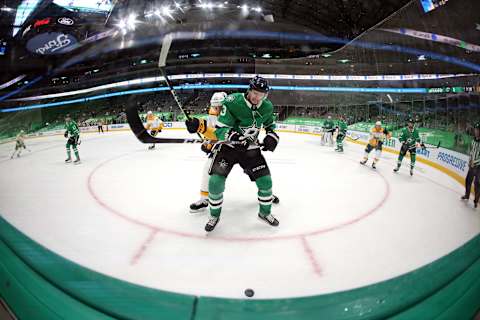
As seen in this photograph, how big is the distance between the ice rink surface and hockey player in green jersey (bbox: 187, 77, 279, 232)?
0.36m

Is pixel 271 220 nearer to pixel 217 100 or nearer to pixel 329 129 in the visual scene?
pixel 217 100

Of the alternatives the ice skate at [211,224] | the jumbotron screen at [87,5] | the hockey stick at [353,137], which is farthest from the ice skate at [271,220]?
the hockey stick at [353,137]

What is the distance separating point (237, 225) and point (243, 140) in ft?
2.60

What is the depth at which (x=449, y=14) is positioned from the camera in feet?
7.93

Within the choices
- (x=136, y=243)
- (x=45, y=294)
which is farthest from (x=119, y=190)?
(x=45, y=294)

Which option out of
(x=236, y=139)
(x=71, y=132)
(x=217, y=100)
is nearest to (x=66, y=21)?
(x=71, y=132)

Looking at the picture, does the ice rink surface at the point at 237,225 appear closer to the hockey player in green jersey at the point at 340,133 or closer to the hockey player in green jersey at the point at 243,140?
the hockey player in green jersey at the point at 243,140

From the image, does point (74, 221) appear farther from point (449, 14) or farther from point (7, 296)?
point (449, 14)

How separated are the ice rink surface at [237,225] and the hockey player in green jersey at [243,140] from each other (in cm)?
36

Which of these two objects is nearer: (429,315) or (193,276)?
(429,315)

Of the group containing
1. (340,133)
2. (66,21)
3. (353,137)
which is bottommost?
(353,137)

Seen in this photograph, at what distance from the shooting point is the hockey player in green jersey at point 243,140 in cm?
195

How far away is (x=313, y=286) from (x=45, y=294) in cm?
129

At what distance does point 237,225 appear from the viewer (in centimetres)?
217
